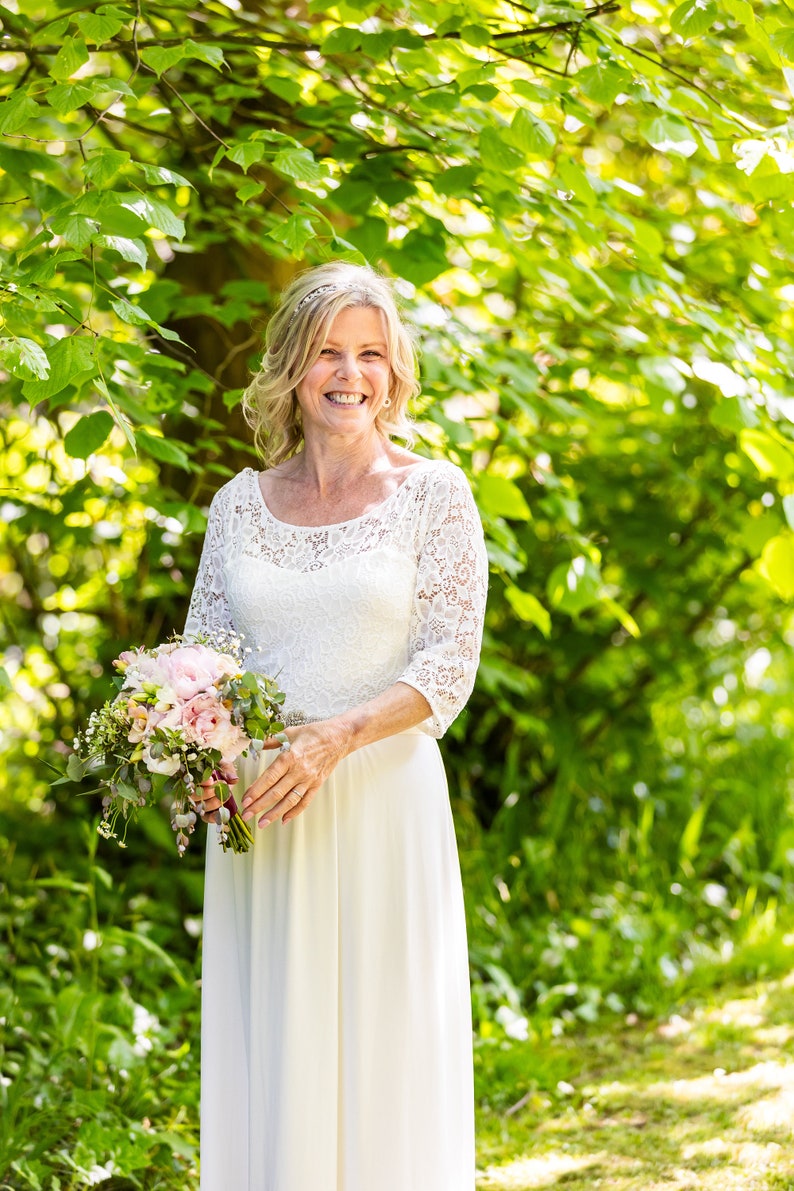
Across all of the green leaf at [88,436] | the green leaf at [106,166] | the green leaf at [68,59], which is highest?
the green leaf at [68,59]

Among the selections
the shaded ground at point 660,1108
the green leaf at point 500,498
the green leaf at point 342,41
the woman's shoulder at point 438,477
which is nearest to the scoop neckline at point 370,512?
the woman's shoulder at point 438,477

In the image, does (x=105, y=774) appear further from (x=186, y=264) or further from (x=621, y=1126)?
(x=186, y=264)

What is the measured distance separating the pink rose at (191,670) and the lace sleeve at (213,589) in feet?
1.29

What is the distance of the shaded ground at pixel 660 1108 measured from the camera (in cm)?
311

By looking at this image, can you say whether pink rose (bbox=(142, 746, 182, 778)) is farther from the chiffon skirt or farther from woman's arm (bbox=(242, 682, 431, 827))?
the chiffon skirt

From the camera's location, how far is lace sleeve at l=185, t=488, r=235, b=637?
2607 mm

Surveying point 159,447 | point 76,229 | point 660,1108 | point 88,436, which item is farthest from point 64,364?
point 660,1108

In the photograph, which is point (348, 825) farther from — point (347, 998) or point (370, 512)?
point (370, 512)

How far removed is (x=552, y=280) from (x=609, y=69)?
75 cm

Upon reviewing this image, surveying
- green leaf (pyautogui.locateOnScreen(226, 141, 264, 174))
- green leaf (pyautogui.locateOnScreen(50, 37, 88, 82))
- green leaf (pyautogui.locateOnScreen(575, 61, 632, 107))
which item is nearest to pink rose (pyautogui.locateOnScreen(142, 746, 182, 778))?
green leaf (pyautogui.locateOnScreen(226, 141, 264, 174))

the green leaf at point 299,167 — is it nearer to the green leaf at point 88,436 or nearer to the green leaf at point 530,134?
the green leaf at point 530,134

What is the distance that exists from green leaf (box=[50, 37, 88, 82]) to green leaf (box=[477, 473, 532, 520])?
1.42 meters

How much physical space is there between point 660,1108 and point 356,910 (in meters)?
1.60

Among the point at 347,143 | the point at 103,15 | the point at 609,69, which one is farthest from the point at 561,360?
the point at 103,15
